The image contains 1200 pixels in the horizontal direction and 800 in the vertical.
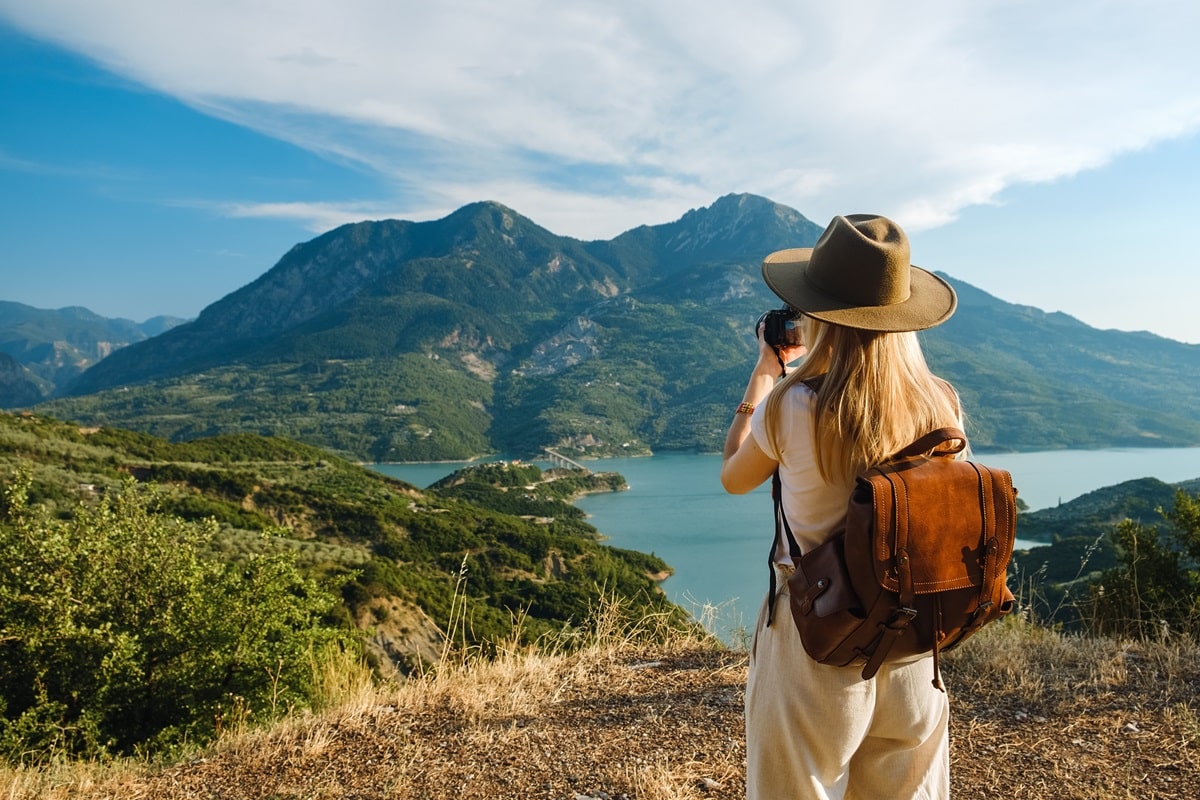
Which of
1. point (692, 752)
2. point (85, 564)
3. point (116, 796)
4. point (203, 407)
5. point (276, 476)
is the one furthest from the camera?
point (203, 407)

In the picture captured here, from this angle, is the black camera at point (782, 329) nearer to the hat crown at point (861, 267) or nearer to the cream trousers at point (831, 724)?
the hat crown at point (861, 267)

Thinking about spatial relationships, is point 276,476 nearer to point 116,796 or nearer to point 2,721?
point 2,721

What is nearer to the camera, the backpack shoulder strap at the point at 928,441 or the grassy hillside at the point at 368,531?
the backpack shoulder strap at the point at 928,441

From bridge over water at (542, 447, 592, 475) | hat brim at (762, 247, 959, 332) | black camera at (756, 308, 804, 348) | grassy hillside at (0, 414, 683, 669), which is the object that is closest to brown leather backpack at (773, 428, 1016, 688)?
hat brim at (762, 247, 959, 332)

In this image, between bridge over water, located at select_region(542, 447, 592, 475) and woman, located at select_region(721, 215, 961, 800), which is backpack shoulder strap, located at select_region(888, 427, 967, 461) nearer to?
woman, located at select_region(721, 215, 961, 800)

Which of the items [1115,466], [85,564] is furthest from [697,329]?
[85,564]

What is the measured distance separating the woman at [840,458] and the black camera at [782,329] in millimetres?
102

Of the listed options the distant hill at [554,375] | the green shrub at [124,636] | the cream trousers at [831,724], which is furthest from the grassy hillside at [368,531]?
the distant hill at [554,375]

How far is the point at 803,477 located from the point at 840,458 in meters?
0.07

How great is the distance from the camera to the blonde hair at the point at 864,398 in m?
1.19

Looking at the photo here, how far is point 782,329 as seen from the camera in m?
1.45

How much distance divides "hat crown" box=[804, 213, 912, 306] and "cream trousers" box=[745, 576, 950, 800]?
50 cm

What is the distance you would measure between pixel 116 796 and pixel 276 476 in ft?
142

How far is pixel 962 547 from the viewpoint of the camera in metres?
1.15
